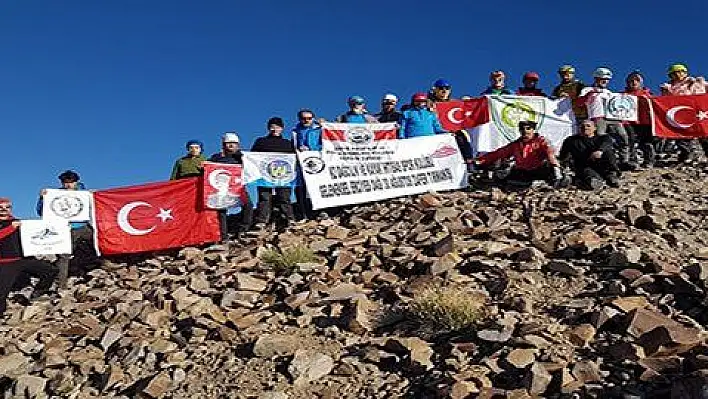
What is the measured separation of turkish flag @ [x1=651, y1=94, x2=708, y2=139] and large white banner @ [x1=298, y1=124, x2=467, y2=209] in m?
4.38

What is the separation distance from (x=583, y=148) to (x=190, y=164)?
763cm

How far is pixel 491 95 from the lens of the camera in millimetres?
16312

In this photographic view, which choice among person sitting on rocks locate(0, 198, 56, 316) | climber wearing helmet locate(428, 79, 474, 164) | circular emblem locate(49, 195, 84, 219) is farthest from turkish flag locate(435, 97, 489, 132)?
person sitting on rocks locate(0, 198, 56, 316)

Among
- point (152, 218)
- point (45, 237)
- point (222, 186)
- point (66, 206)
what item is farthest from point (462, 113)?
point (45, 237)

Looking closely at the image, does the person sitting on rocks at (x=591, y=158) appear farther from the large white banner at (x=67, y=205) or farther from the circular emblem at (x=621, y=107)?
the large white banner at (x=67, y=205)

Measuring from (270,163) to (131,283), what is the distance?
3532 millimetres

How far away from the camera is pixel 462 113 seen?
53.2 feet

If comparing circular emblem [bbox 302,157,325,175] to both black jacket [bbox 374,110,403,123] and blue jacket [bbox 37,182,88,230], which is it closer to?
black jacket [bbox 374,110,403,123]

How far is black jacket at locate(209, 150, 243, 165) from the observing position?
47.6ft

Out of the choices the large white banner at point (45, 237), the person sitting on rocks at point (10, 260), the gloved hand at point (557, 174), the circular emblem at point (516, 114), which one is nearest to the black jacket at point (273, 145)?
the large white banner at point (45, 237)

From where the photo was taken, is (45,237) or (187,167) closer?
(45,237)

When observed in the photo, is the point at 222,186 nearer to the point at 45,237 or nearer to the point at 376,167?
the point at 376,167

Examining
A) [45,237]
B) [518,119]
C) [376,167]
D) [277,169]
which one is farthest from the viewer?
[518,119]

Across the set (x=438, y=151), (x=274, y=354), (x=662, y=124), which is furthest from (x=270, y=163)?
(x=662, y=124)
